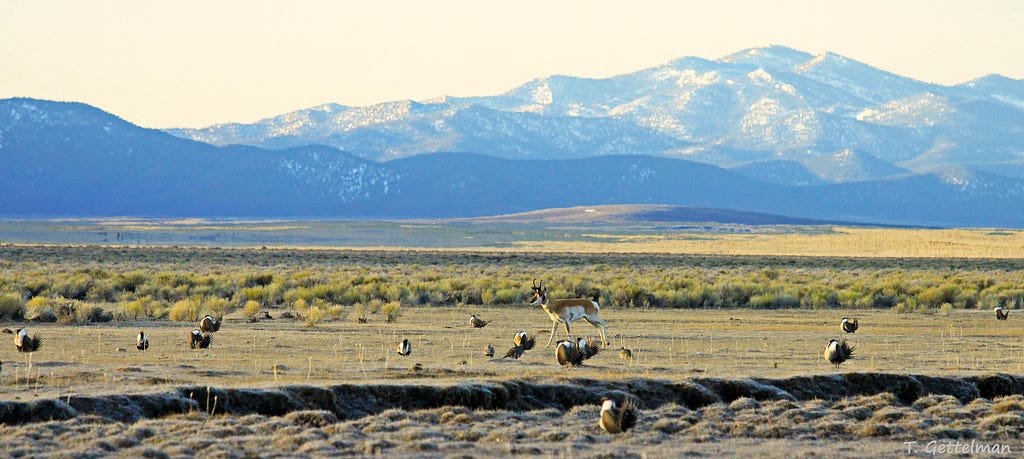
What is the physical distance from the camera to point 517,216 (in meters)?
189

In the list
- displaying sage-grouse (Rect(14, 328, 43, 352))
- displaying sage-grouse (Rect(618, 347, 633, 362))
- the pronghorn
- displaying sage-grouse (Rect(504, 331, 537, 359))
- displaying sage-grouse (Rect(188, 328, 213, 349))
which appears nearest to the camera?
displaying sage-grouse (Rect(14, 328, 43, 352))

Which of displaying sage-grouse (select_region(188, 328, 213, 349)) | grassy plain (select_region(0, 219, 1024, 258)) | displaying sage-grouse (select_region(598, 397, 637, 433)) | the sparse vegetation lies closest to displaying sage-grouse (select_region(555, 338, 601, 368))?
the sparse vegetation

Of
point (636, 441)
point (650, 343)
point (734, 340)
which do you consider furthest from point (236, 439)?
point (734, 340)

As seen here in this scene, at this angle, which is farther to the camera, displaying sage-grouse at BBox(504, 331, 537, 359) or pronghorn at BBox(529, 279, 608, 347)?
pronghorn at BBox(529, 279, 608, 347)

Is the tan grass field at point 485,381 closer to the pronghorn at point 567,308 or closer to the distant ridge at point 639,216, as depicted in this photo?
the pronghorn at point 567,308

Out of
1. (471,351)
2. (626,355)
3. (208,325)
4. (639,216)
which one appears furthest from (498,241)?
(626,355)

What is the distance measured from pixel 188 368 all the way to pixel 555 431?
6564 mm

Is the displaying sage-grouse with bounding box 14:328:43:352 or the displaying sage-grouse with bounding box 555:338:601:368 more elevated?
the displaying sage-grouse with bounding box 555:338:601:368

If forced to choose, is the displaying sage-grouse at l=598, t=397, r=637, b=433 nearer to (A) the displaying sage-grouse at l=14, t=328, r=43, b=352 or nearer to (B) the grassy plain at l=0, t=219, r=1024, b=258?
(A) the displaying sage-grouse at l=14, t=328, r=43, b=352


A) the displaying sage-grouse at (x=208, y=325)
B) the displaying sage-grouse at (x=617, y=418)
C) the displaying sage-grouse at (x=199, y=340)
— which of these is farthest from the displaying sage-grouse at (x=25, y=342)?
the displaying sage-grouse at (x=617, y=418)

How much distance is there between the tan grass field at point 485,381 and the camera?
1417cm
